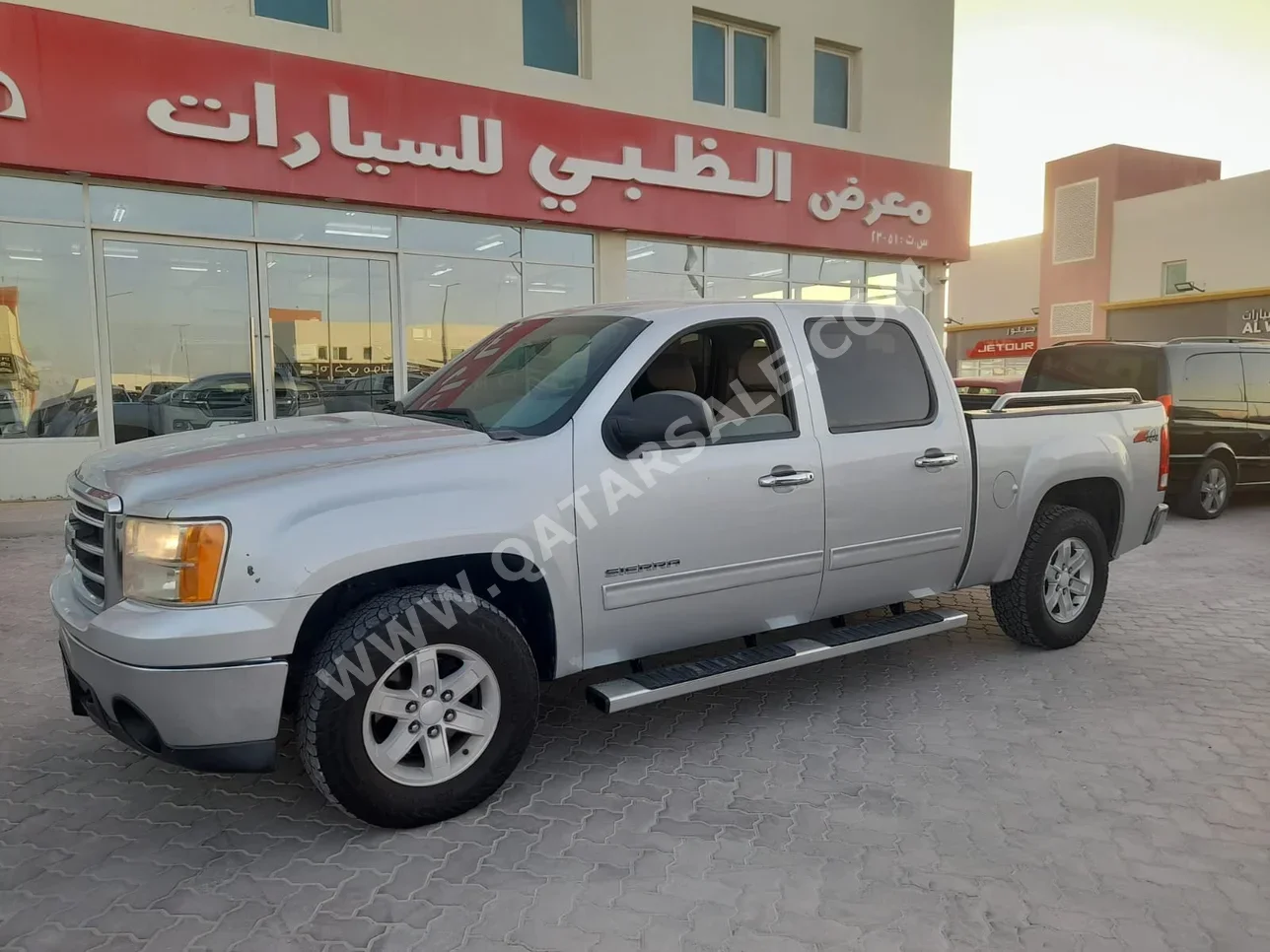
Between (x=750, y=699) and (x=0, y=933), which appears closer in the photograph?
(x=0, y=933)

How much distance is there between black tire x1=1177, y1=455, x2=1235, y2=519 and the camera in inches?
388

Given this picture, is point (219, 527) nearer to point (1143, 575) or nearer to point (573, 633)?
point (573, 633)

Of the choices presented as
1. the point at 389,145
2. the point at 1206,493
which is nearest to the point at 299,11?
the point at 389,145

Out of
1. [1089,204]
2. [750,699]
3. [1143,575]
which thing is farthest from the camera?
[1089,204]

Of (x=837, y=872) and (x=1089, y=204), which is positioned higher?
(x=1089, y=204)

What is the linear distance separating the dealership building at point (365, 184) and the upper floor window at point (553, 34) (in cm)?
3

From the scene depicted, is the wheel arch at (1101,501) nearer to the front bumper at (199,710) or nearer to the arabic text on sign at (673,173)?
the front bumper at (199,710)

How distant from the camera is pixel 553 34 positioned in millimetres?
12344

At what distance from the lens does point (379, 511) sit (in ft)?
9.33

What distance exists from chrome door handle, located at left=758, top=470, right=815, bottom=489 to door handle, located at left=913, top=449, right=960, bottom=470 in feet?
2.28

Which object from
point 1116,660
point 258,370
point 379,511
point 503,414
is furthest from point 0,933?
point 258,370

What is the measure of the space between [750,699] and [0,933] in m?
2.97

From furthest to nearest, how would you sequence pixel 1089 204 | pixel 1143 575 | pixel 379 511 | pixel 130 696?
pixel 1089 204 → pixel 1143 575 → pixel 379 511 → pixel 130 696

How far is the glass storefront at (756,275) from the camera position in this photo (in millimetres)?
13320
